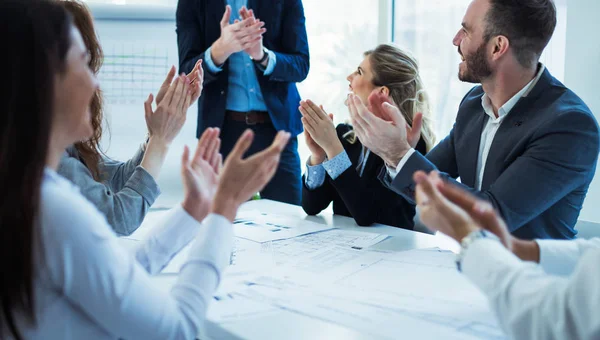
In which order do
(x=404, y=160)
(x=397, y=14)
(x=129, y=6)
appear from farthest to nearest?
(x=397, y=14) → (x=129, y=6) → (x=404, y=160)

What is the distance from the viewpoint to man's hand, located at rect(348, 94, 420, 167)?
1.64m

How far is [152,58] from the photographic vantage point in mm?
Result: 3105

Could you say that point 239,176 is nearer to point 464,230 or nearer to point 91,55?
point 464,230

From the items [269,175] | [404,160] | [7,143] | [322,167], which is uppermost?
[7,143]

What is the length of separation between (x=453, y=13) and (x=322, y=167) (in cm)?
197

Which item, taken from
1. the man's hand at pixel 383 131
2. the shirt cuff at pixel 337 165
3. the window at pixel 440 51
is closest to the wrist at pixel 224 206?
the man's hand at pixel 383 131

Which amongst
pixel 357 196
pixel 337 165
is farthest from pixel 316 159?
pixel 357 196

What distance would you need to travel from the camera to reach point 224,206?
3.09 feet

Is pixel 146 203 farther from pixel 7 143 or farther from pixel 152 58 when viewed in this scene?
pixel 152 58

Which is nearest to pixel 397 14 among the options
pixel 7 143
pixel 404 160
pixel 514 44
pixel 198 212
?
pixel 514 44

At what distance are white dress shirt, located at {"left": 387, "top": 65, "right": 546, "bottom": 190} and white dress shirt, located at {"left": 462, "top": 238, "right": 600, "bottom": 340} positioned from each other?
2.66ft

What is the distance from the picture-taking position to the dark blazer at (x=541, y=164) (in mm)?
1532

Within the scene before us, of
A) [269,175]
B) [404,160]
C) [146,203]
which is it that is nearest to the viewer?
[269,175]

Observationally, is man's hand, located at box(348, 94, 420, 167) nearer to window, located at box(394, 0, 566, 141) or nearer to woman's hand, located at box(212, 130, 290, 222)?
woman's hand, located at box(212, 130, 290, 222)
